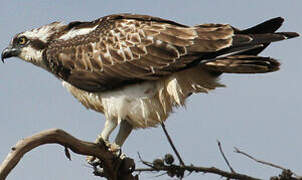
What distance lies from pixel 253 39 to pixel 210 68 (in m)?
0.60

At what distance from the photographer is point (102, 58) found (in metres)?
7.93

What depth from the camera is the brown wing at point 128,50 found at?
24.7 ft

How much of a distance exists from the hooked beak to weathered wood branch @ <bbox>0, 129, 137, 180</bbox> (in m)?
2.81

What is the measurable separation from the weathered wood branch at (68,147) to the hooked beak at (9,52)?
281 centimetres

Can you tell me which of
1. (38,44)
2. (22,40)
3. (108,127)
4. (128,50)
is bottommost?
(108,127)

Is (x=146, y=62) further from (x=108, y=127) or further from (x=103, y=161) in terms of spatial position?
(x=103, y=161)

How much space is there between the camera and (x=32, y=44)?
344 inches

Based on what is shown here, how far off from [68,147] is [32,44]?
121 inches

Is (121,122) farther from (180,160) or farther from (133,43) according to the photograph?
(180,160)

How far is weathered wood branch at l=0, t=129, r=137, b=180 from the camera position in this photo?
16.6 feet

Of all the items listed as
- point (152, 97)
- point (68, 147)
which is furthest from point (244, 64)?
point (68, 147)

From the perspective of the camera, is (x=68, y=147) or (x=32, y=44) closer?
(x=68, y=147)

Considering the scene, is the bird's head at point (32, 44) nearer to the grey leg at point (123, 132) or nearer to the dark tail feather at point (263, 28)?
the grey leg at point (123, 132)

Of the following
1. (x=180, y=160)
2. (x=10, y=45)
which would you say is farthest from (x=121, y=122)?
(x=10, y=45)
